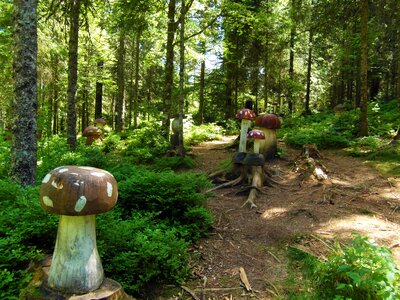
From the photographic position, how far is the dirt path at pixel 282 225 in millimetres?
4285

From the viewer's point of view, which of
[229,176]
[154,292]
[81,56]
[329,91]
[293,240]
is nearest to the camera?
[154,292]

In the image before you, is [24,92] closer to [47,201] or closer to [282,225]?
[47,201]

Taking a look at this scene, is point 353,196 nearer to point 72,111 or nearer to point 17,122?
point 17,122

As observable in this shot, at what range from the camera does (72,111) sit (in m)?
11.2

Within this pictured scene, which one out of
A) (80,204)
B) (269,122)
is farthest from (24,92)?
(269,122)

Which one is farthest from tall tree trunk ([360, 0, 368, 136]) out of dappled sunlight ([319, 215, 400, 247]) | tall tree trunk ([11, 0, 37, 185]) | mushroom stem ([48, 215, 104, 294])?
mushroom stem ([48, 215, 104, 294])

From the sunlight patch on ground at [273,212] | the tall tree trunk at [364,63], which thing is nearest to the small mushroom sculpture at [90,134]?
the sunlight patch on ground at [273,212]

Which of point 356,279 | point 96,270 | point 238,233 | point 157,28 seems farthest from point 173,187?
point 157,28

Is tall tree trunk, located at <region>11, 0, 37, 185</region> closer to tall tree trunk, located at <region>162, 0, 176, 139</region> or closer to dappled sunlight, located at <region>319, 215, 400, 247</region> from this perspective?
dappled sunlight, located at <region>319, 215, 400, 247</region>

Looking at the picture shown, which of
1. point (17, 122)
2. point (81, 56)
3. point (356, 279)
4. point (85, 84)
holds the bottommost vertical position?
point (356, 279)

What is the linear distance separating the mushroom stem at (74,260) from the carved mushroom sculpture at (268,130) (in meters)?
8.14

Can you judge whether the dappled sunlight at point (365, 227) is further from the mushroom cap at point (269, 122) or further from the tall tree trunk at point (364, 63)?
the tall tree trunk at point (364, 63)

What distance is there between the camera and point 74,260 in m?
2.95

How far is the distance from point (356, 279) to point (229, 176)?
18.1 ft
